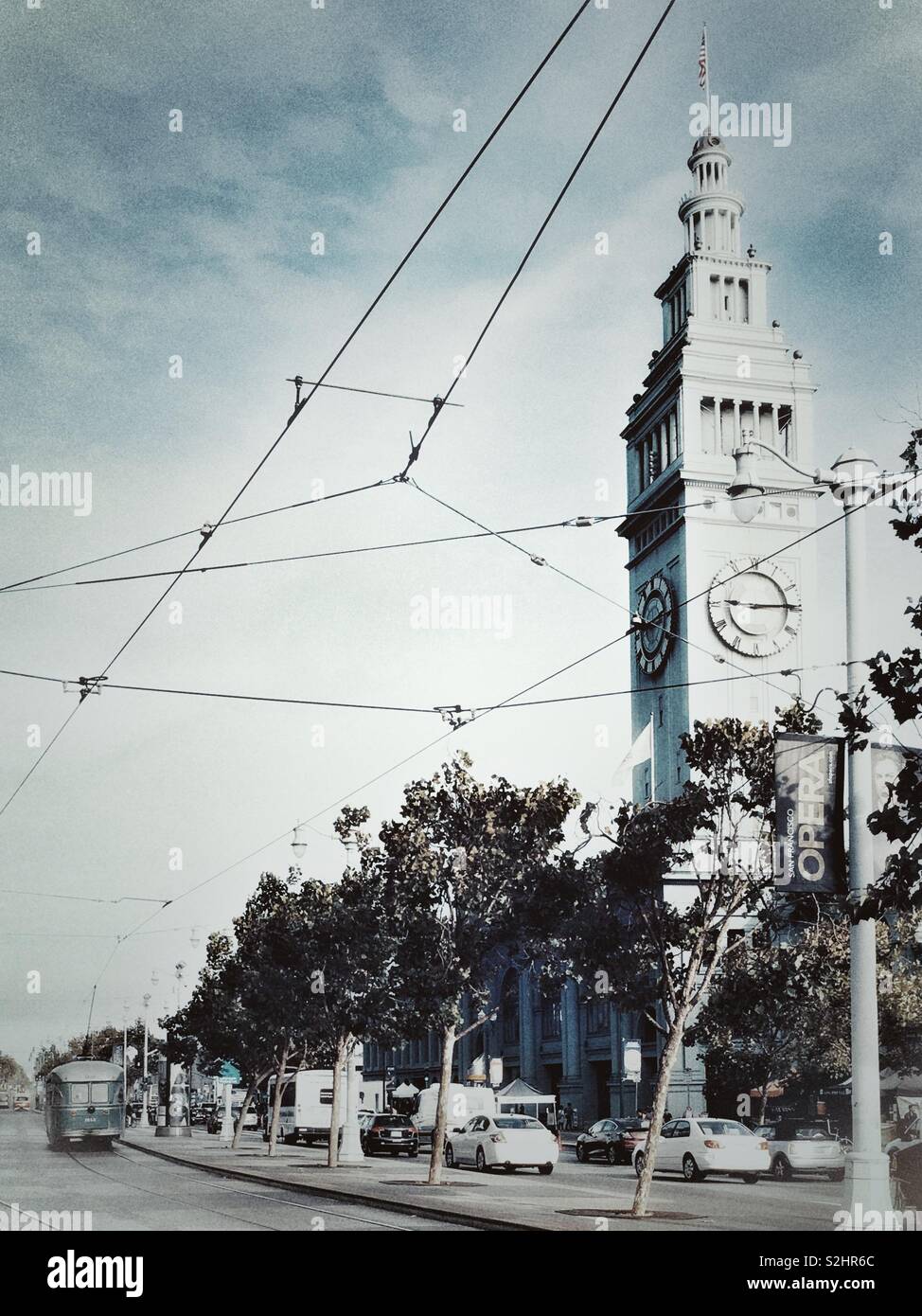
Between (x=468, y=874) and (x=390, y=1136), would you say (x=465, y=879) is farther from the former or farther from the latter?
(x=390, y=1136)

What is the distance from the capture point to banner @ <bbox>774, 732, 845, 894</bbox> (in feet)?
56.5

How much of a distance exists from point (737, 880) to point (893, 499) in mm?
13377

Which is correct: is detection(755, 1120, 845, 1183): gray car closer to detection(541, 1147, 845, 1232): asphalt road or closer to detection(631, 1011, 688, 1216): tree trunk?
detection(541, 1147, 845, 1232): asphalt road

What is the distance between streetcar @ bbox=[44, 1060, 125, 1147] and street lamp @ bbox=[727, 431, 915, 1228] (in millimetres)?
41679

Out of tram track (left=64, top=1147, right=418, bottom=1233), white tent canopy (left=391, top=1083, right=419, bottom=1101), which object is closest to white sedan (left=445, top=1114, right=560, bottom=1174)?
tram track (left=64, top=1147, right=418, bottom=1233)

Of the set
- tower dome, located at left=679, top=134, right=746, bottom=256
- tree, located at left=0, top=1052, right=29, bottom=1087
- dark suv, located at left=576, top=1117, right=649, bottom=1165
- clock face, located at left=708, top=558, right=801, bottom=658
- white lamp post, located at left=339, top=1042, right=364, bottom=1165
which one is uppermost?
tower dome, located at left=679, top=134, right=746, bottom=256

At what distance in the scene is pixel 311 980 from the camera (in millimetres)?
39062

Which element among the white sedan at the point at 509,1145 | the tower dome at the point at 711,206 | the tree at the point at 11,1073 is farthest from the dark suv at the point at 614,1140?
the tree at the point at 11,1073

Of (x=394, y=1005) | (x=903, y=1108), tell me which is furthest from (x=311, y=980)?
(x=903, y=1108)

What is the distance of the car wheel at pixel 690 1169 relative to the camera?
37812 mm

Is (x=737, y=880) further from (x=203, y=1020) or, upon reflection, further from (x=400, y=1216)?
(x=203, y=1020)

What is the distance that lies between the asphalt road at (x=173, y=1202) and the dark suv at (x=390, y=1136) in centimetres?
1740

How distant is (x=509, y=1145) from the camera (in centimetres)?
3784

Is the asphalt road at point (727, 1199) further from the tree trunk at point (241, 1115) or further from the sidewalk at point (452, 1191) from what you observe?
the tree trunk at point (241, 1115)
